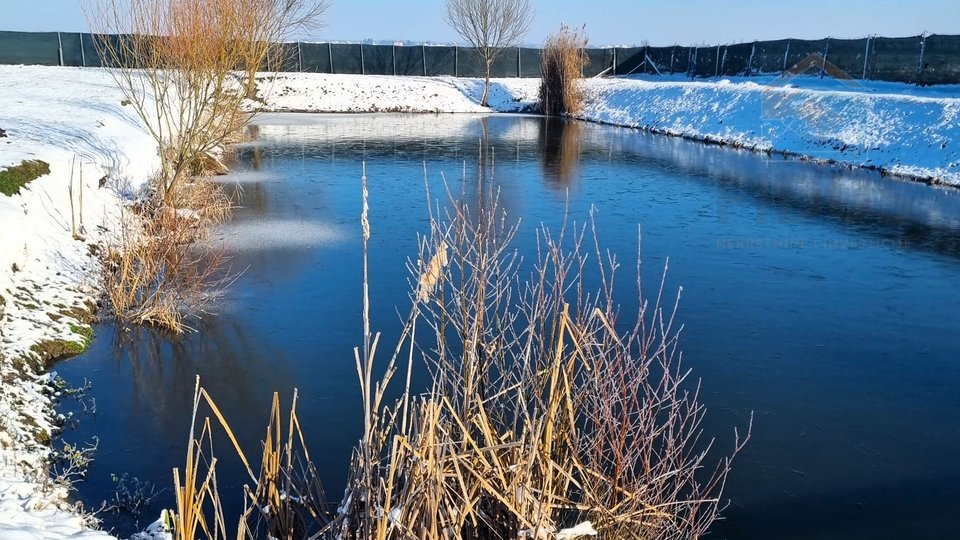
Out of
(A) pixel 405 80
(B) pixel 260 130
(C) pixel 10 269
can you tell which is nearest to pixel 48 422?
(C) pixel 10 269

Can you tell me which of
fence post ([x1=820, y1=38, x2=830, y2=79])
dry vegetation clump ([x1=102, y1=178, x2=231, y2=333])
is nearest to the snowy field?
dry vegetation clump ([x1=102, y1=178, x2=231, y2=333])

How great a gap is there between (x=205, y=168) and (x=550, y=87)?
19.5 m

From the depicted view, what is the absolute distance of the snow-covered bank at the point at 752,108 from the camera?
17.2m

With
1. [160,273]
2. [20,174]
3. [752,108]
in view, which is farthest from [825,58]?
[20,174]

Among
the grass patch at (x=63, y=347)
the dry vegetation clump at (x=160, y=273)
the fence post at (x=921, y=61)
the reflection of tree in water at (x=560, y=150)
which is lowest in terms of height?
the grass patch at (x=63, y=347)

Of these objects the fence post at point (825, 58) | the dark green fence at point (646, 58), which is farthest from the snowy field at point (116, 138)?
the dark green fence at point (646, 58)

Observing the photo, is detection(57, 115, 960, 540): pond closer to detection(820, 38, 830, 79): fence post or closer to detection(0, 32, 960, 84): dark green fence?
detection(0, 32, 960, 84): dark green fence

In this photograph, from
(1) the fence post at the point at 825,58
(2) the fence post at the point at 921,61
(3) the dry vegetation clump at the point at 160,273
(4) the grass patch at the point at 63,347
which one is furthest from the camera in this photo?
(1) the fence post at the point at 825,58

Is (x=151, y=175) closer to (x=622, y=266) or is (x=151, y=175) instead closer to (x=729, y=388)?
(x=622, y=266)

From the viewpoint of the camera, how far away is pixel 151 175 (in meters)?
13.3

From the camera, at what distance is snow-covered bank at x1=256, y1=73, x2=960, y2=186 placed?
56.5 feet

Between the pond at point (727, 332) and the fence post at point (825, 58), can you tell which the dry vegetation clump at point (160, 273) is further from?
the fence post at point (825, 58)

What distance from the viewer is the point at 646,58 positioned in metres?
40.4

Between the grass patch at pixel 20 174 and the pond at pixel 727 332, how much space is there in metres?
2.38
